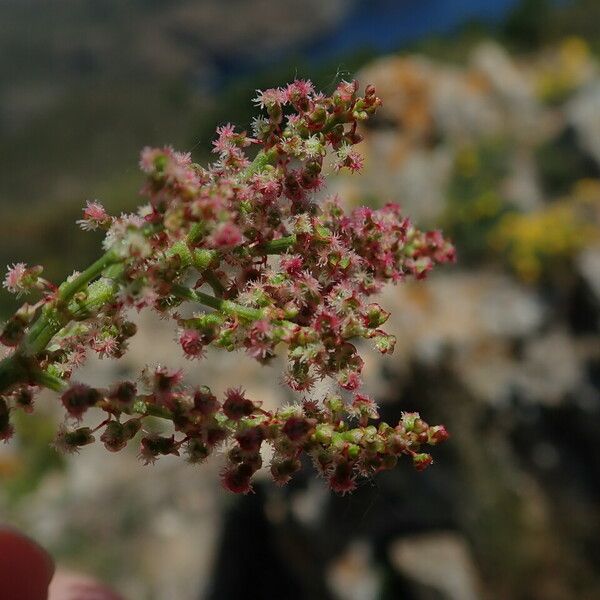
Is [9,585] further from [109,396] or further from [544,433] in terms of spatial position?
[544,433]

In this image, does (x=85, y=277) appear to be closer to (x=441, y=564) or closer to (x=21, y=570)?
(x=21, y=570)

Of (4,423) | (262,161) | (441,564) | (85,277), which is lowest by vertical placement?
(4,423)

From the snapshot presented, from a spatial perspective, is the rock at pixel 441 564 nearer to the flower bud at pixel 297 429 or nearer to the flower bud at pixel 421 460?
the flower bud at pixel 421 460

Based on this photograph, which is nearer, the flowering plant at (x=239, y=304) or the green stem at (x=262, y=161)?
the flowering plant at (x=239, y=304)

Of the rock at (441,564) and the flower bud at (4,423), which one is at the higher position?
the rock at (441,564)

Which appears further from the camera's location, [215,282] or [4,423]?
[215,282]

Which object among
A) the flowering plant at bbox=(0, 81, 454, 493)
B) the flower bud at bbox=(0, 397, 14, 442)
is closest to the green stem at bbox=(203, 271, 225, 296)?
the flowering plant at bbox=(0, 81, 454, 493)

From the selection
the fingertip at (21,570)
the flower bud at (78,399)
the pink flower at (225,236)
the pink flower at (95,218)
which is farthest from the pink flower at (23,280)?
the fingertip at (21,570)

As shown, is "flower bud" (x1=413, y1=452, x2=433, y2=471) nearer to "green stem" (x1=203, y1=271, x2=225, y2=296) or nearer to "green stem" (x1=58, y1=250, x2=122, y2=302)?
"green stem" (x1=203, y1=271, x2=225, y2=296)

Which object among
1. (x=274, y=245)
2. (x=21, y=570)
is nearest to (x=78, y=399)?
(x=274, y=245)
